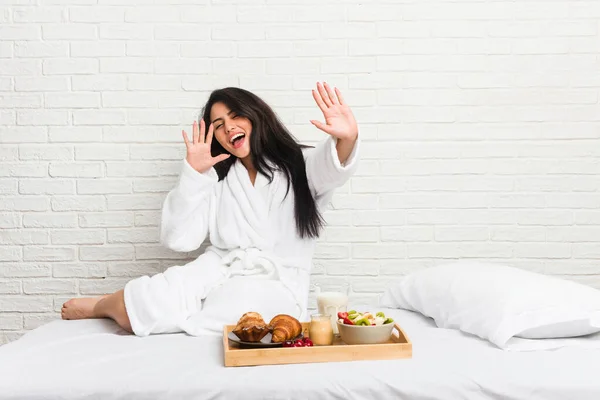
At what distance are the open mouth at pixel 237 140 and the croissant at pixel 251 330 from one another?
94 centimetres

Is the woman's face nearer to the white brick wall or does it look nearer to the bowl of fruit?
the white brick wall

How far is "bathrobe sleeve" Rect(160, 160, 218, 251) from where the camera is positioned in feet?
8.59

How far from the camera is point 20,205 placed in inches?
124

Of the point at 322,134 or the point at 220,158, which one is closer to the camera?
the point at 220,158

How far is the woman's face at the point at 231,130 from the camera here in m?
2.81

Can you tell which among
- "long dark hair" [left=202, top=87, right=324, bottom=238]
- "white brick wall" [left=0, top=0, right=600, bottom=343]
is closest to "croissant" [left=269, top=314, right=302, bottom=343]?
"long dark hair" [left=202, top=87, right=324, bottom=238]

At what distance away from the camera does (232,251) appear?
8.90 feet

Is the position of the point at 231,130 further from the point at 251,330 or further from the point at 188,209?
the point at 251,330

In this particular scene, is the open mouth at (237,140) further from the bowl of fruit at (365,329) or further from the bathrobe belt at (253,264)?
the bowl of fruit at (365,329)

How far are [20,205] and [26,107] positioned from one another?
0.44 meters

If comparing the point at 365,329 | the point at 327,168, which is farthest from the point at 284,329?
the point at 327,168

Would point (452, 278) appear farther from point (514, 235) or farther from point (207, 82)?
point (207, 82)

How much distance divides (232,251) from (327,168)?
0.49 meters

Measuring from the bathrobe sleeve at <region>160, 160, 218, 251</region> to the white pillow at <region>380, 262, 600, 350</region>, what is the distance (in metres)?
0.91
